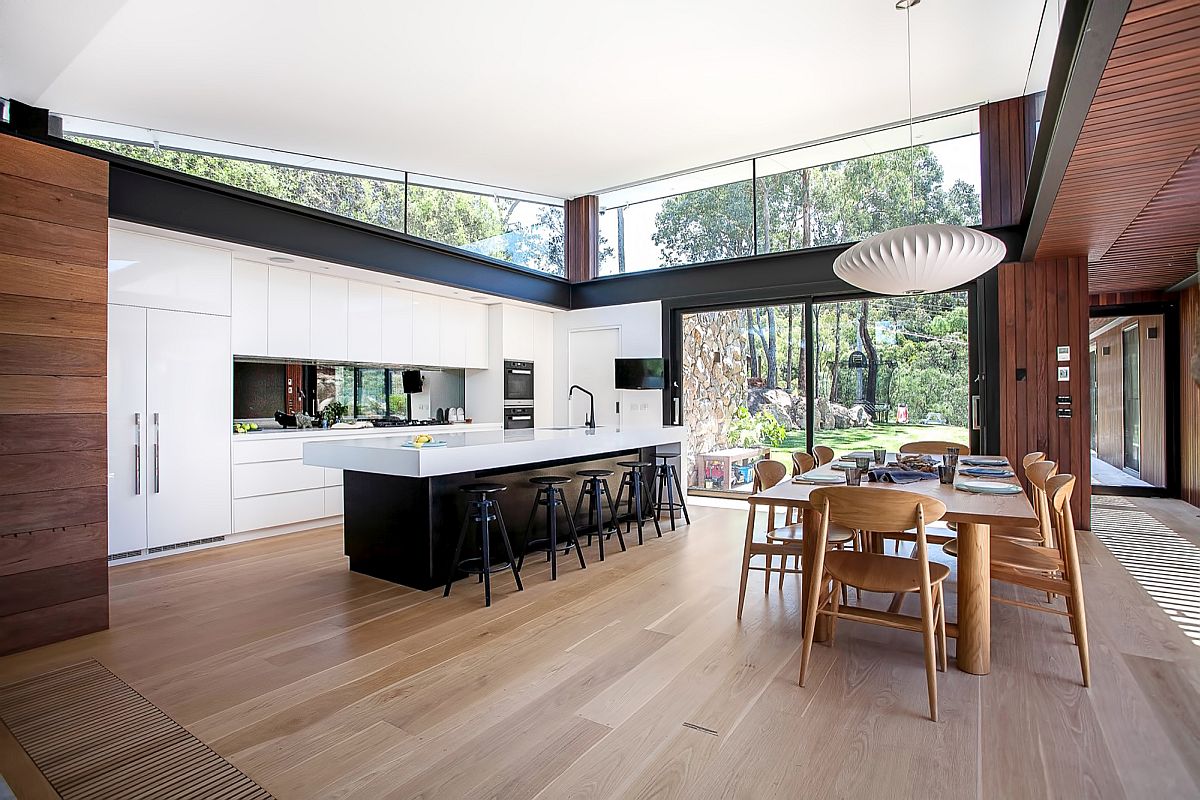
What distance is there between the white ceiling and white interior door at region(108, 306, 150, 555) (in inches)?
57.8

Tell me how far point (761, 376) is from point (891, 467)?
2.84 m

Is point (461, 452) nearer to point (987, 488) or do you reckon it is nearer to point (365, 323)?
point (987, 488)

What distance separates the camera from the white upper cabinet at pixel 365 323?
238 inches

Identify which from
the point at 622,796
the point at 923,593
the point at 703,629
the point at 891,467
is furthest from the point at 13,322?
the point at 891,467

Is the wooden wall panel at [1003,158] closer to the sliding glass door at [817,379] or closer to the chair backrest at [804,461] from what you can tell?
the sliding glass door at [817,379]

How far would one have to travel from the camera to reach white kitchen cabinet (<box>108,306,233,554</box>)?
4.39 metres

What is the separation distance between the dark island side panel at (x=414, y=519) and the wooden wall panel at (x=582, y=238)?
406cm

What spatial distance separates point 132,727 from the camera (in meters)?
2.22

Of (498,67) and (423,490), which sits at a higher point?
(498,67)

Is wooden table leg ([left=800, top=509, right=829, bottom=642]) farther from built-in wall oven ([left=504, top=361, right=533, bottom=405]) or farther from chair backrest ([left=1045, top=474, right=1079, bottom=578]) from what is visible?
built-in wall oven ([left=504, top=361, right=533, bottom=405])

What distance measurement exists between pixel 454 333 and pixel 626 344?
2.10 metres

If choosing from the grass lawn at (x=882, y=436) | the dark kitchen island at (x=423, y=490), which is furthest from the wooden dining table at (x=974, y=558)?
the grass lawn at (x=882, y=436)

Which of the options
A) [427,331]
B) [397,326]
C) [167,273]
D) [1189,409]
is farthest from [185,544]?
[1189,409]

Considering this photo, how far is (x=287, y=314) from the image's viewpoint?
551 centimetres
